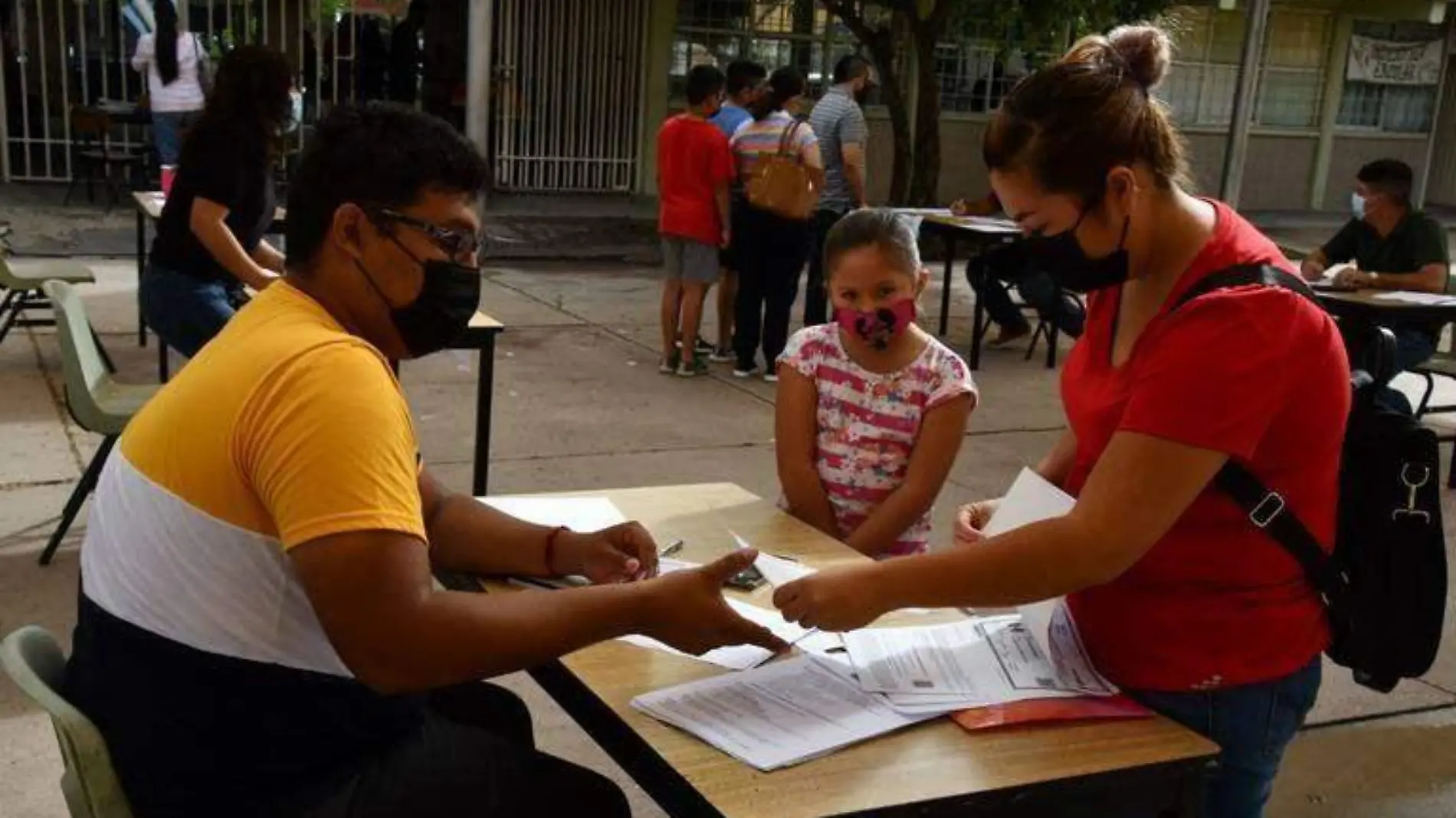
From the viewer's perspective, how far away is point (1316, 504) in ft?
5.89

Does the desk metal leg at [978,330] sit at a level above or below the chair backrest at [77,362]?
below

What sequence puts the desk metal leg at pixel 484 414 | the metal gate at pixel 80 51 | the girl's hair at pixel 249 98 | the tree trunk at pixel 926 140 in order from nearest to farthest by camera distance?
the desk metal leg at pixel 484 414 < the girl's hair at pixel 249 98 < the metal gate at pixel 80 51 < the tree trunk at pixel 926 140

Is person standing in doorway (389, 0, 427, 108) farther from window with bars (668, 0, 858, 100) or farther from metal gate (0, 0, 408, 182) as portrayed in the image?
window with bars (668, 0, 858, 100)

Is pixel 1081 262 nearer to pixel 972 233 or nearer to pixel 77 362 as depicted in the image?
pixel 77 362

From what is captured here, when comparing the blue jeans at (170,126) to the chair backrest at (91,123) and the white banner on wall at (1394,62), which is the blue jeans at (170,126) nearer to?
the chair backrest at (91,123)

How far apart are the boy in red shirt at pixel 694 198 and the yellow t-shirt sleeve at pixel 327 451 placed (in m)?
5.74

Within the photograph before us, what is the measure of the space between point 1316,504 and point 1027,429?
201 inches

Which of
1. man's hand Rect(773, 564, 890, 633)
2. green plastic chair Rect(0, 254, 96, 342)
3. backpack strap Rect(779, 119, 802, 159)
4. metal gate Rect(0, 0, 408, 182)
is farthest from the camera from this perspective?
metal gate Rect(0, 0, 408, 182)

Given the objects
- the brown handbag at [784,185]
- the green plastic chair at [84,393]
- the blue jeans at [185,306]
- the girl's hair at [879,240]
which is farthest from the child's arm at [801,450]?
the brown handbag at [784,185]

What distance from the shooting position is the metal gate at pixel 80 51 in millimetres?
11820

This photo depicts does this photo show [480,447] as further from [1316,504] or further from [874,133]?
[874,133]

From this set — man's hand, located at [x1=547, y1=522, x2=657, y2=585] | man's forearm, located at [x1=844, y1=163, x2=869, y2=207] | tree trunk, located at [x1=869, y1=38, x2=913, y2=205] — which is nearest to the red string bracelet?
man's hand, located at [x1=547, y1=522, x2=657, y2=585]

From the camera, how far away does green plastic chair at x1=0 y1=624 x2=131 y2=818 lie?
1.59 metres

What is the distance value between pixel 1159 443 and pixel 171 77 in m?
10.1
